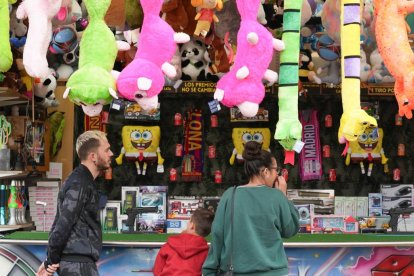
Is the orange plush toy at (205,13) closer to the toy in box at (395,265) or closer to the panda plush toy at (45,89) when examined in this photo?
the toy in box at (395,265)

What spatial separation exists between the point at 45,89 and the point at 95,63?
2.96m

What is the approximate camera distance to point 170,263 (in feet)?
12.1

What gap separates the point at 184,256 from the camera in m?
3.68

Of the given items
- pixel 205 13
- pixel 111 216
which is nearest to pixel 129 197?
pixel 111 216

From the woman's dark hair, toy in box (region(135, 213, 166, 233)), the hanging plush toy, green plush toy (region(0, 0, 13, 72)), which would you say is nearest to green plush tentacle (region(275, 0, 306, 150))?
the woman's dark hair

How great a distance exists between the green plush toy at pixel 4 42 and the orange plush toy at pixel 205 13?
39.6 inches

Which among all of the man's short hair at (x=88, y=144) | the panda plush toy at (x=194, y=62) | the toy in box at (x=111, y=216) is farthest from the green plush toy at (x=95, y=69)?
the toy in box at (x=111, y=216)

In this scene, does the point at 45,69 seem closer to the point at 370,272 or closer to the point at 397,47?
the point at 397,47

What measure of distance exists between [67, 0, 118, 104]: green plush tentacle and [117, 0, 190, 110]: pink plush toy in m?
0.09

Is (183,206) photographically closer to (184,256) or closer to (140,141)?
(140,141)

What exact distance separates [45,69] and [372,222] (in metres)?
3.29

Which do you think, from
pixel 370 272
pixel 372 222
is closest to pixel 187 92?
pixel 372 222

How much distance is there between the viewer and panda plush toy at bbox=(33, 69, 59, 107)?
6.23 metres

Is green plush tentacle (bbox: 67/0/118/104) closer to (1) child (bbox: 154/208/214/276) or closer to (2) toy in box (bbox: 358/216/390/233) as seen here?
(1) child (bbox: 154/208/214/276)
